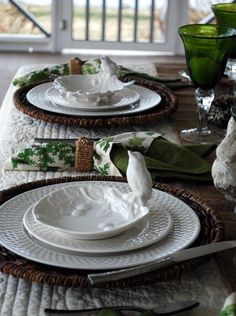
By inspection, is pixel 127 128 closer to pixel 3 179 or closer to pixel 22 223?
pixel 3 179

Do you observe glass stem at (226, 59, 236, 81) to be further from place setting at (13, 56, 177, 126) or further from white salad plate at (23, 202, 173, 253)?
white salad plate at (23, 202, 173, 253)

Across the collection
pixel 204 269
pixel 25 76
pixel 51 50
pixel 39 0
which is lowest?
pixel 51 50

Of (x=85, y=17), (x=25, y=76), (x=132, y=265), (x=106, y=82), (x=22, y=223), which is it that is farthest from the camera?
(x=85, y=17)

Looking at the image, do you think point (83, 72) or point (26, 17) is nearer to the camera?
point (83, 72)

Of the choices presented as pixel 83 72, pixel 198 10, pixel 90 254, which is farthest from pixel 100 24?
pixel 90 254

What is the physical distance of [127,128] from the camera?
146 cm

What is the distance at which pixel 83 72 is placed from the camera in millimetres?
1805

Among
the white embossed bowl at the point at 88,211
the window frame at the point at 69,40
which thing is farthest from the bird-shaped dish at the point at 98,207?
the window frame at the point at 69,40

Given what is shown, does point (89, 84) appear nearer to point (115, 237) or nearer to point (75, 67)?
point (75, 67)

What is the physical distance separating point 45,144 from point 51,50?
11.5 ft

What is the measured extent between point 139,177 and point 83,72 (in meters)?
0.91

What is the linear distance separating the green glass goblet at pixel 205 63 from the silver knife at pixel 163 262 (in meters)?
0.55

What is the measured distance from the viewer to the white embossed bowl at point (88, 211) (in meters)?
0.89

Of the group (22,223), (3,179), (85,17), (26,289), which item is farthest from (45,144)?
(85,17)
